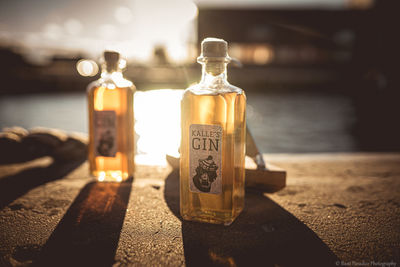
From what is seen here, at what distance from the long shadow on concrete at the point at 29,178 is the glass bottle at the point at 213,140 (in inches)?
30.6

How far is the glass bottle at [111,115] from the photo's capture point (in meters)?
1.45

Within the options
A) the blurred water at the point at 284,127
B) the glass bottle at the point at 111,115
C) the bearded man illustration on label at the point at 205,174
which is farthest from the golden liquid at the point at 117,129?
the blurred water at the point at 284,127

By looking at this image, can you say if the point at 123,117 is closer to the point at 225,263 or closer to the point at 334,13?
the point at 225,263

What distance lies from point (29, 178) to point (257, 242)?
123cm

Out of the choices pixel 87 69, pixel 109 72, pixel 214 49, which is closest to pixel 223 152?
pixel 214 49

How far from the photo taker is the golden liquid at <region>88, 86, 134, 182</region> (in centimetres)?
146

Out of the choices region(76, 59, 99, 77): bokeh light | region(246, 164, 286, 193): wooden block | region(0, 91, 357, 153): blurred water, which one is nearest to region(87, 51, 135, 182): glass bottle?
region(246, 164, 286, 193): wooden block

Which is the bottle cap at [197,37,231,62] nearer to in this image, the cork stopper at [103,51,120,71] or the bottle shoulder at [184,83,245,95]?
the bottle shoulder at [184,83,245,95]

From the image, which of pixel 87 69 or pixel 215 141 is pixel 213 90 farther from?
pixel 87 69

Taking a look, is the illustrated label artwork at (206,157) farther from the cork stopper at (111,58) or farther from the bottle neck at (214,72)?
the cork stopper at (111,58)

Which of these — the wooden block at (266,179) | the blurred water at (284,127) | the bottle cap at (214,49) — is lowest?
the blurred water at (284,127)

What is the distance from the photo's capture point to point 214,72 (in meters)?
1.01

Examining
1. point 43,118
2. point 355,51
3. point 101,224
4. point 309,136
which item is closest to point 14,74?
point 43,118

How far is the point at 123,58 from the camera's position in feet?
4.82
